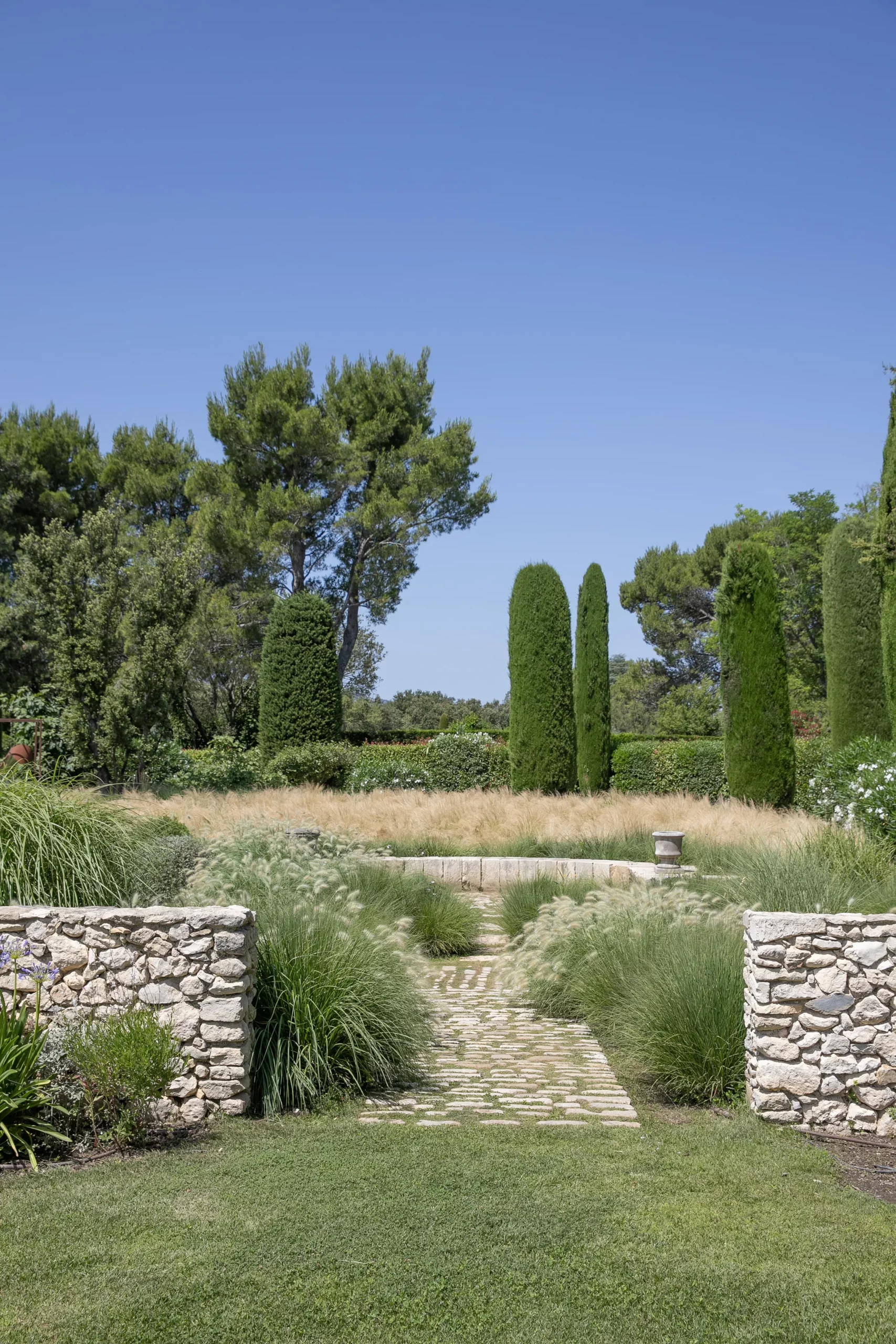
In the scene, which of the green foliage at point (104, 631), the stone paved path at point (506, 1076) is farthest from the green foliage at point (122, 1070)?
the green foliage at point (104, 631)

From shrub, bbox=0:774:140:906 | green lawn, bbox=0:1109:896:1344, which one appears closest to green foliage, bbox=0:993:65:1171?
green lawn, bbox=0:1109:896:1344

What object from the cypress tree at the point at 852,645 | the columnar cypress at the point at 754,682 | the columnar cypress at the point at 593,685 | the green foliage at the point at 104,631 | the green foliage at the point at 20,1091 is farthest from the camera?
the columnar cypress at the point at 593,685

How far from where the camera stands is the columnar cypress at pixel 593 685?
20.3m

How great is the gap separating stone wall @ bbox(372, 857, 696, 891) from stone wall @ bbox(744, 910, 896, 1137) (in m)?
5.66

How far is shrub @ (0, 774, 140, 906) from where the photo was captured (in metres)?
5.70

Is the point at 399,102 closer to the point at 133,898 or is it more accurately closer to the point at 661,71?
the point at 661,71

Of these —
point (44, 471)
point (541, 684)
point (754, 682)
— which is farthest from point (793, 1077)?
point (44, 471)

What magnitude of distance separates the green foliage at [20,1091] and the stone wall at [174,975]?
15.5 inches

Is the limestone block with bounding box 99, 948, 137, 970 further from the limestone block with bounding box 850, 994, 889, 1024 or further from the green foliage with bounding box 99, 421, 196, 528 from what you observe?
the green foliage with bounding box 99, 421, 196, 528

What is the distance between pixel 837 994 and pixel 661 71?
776 centimetres

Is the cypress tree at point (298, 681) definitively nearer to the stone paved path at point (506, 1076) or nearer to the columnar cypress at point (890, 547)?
the columnar cypress at point (890, 547)

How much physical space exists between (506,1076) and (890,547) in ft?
28.1

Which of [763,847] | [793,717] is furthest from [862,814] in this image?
[793,717]

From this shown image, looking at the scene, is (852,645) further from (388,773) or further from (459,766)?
(388,773)
